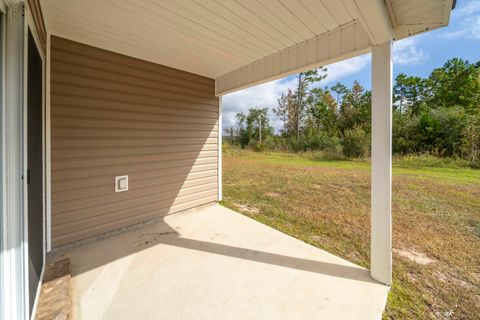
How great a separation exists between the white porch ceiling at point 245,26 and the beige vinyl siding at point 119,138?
28cm

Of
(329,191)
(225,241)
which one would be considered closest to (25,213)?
(225,241)

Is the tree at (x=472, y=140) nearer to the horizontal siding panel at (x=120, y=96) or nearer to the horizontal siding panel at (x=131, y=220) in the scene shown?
the horizontal siding panel at (x=131, y=220)

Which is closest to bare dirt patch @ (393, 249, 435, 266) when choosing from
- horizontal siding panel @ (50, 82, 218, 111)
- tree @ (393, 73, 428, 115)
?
horizontal siding panel @ (50, 82, 218, 111)

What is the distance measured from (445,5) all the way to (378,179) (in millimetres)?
1200

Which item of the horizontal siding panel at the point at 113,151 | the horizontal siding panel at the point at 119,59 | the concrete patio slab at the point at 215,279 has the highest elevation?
the horizontal siding panel at the point at 119,59

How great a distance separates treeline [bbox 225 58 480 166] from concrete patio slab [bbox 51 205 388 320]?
877 cm

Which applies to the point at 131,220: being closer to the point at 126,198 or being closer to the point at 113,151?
the point at 126,198

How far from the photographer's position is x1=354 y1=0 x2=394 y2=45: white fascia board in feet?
4.09

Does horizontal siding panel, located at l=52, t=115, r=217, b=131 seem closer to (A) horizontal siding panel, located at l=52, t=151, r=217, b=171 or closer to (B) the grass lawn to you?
(A) horizontal siding panel, located at l=52, t=151, r=217, b=171

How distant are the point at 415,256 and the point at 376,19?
2.15 metres

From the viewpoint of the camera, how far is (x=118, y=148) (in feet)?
8.26

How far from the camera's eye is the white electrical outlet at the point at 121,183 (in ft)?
8.30

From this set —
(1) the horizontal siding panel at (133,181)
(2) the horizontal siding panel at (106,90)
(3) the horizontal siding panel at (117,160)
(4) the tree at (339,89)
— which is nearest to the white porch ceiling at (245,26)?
(2) the horizontal siding panel at (106,90)

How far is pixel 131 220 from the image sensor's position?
105 inches
